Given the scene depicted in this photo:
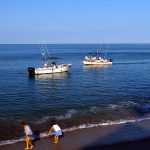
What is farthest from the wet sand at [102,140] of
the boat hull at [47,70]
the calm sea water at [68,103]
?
the boat hull at [47,70]

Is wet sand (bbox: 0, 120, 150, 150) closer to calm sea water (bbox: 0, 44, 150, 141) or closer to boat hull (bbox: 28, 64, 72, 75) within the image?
calm sea water (bbox: 0, 44, 150, 141)

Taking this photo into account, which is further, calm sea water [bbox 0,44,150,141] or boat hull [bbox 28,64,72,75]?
boat hull [bbox 28,64,72,75]

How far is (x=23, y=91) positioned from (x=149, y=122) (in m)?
23.2

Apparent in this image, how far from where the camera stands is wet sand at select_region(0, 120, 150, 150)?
23750mm

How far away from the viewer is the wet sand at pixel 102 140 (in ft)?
77.9

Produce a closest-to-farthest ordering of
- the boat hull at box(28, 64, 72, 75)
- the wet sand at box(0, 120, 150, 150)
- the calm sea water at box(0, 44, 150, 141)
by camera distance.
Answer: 1. the wet sand at box(0, 120, 150, 150)
2. the calm sea water at box(0, 44, 150, 141)
3. the boat hull at box(28, 64, 72, 75)

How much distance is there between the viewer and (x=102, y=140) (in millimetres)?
25312

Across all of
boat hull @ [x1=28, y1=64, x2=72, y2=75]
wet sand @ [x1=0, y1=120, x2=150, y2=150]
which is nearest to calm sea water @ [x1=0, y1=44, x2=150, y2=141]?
wet sand @ [x1=0, y1=120, x2=150, y2=150]

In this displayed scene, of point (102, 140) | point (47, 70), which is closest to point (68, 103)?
point (102, 140)

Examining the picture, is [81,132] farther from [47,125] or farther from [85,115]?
[85,115]

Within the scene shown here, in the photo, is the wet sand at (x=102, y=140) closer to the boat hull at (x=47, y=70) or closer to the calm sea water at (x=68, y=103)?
the calm sea water at (x=68, y=103)

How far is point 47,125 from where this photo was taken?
29953 mm

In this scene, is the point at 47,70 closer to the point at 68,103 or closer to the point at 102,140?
the point at 68,103

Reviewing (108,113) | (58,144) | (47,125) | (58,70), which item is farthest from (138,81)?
(58,144)
